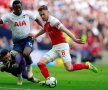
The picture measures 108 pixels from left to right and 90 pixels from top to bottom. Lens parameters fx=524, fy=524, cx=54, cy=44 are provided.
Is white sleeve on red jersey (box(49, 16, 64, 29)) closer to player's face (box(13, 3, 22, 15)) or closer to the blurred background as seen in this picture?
player's face (box(13, 3, 22, 15))

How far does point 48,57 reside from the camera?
14.0 metres

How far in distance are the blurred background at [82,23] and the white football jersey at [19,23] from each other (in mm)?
13827

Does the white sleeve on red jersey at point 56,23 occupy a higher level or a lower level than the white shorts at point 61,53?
higher

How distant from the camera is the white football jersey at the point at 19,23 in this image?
14664 mm

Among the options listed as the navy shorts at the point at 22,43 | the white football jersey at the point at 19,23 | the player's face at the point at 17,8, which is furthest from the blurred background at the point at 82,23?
the player's face at the point at 17,8

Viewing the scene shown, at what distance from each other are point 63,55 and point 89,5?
18324mm

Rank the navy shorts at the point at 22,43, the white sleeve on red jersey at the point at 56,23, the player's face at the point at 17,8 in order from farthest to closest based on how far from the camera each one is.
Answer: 1. the navy shorts at the point at 22,43
2. the player's face at the point at 17,8
3. the white sleeve on red jersey at the point at 56,23

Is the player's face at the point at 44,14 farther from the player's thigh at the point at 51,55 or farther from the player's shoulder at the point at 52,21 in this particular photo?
the player's thigh at the point at 51,55

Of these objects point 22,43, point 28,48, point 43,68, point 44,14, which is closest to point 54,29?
point 44,14

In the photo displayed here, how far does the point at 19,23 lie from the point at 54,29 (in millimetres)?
1339

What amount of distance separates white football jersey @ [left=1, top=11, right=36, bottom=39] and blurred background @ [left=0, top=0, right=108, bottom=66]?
544 inches

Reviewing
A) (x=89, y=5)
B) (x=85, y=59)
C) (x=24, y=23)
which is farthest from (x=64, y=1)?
(x=24, y=23)

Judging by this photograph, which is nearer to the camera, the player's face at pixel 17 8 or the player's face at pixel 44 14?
the player's face at pixel 44 14

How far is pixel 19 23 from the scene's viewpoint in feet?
48.2
